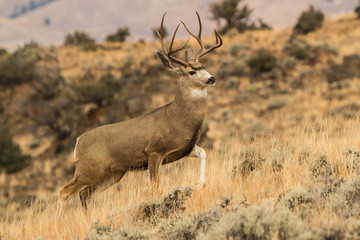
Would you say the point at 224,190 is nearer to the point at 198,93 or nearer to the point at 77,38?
the point at 198,93

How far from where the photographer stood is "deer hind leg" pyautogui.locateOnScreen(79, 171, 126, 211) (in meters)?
6.03

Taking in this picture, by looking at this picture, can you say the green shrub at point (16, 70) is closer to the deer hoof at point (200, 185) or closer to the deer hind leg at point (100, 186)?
the deer hind leg at point (100, 186)

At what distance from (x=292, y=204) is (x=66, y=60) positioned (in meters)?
33.9

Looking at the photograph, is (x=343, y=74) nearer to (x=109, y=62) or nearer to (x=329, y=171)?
(x=109, y=62)

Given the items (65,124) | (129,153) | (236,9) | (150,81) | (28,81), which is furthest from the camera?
(236,9)

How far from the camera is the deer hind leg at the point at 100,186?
603 centimetres

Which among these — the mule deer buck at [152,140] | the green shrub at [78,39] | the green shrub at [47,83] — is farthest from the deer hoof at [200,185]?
the green shrub at [78,39]

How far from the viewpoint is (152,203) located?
471 centimetres

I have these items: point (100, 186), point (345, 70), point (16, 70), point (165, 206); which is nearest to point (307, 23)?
point (345, 70)

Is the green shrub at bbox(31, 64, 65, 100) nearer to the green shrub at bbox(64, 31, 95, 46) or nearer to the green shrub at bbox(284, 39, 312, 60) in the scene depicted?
the green shrub at bbox(64, 31, 95, 46)

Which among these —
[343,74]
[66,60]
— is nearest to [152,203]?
[343,74]

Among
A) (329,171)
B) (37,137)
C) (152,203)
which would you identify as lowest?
(37,137)

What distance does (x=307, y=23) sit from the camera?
35156mm

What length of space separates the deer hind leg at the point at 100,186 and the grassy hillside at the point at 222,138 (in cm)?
18
